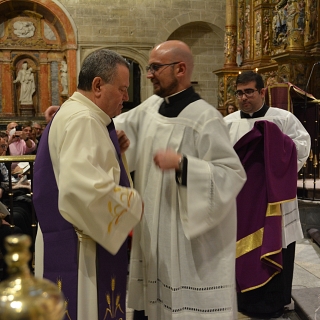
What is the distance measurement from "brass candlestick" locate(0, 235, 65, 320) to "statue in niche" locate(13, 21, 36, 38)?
14.9 metres

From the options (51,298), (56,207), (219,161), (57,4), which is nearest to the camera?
(51,298)

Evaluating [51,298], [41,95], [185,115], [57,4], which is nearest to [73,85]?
[41,95]

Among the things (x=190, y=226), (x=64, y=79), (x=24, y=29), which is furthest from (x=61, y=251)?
(x=24, y=29)

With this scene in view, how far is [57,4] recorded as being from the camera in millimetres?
13773

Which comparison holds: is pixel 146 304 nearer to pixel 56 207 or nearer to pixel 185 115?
pixel 56 207

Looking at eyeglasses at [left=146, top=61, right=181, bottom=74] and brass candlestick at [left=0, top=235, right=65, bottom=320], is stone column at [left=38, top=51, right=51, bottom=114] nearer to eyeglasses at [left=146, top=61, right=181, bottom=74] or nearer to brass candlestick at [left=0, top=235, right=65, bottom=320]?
eyeglasses at [left=146, top=61, right=181, bottom=74]

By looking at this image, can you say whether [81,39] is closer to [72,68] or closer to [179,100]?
[72,68]

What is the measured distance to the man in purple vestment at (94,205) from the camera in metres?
1.79

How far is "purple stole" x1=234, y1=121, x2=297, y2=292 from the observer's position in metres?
3.19

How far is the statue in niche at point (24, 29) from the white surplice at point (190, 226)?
43.9 feet

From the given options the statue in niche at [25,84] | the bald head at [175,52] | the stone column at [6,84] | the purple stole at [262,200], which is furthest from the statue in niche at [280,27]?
the stone column at [6,84]

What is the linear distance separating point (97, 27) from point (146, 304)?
41.9 feet

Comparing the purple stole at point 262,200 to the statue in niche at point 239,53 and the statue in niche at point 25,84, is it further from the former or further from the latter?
the statue in niche at point 25,84

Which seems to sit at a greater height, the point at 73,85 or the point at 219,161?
the point at 73,85
